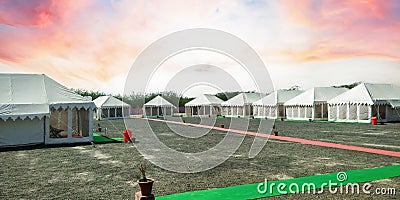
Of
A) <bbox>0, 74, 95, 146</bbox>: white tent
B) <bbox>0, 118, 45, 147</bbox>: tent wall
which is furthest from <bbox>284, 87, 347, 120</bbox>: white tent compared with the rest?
<bbox>0, 118, 45, 147</bbox>: tent wall

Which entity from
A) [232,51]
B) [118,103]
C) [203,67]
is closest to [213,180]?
[232,51]

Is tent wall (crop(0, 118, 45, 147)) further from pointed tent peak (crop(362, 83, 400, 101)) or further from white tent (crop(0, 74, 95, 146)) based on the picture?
pointed tent peak (crop(362, 83, 400, 101))

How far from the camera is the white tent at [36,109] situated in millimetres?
12219

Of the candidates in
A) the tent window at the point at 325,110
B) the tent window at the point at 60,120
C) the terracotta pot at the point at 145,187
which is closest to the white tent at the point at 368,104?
the tent window at the point at 325,110

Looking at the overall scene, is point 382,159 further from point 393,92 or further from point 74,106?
point 393,92

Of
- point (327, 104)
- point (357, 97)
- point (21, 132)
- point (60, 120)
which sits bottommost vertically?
point (21, 132)

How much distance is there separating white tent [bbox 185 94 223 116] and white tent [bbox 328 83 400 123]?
1823 centimetres

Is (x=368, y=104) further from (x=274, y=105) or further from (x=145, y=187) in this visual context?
(x=145, y=187)

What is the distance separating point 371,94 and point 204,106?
22025 mm

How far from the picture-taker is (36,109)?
12.6 metres

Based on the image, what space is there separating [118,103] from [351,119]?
2452cm

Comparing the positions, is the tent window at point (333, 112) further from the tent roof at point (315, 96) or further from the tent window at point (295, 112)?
the tent window at point (295, 112)

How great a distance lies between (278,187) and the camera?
237 inches
